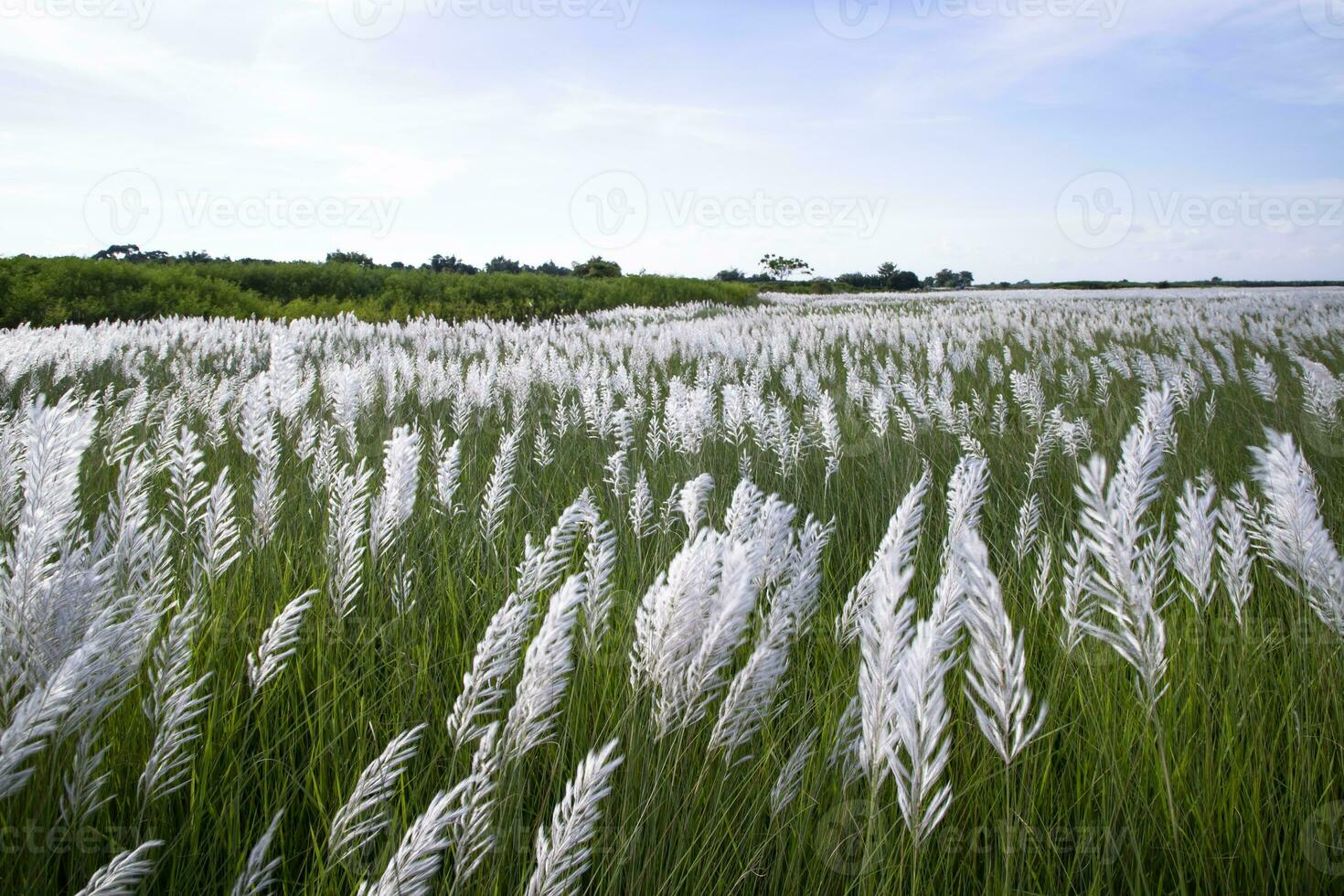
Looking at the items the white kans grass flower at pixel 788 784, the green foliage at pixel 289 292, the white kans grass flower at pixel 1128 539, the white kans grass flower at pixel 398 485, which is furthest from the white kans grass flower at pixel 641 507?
the green foliage at pixel 289 292

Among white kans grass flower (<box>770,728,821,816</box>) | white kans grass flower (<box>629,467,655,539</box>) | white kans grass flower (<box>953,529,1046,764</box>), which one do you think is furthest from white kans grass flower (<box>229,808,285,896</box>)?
white kans grass flower (<box>629,467,655,539</box>)

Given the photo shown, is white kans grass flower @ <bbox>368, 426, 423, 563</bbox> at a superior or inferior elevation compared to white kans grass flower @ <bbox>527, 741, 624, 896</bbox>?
superior

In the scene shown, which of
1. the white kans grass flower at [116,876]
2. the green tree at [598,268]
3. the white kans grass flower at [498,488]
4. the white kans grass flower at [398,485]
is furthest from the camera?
the green tree at [598,268]

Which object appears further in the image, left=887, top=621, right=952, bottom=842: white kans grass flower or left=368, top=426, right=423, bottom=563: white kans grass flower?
left=368, top=426, right=423, bottom=563: white kans grass flower

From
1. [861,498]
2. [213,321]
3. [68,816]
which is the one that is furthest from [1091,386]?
[213,321]

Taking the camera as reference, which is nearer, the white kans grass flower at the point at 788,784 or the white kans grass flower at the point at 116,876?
the white kans grass flower at the point at 116,876

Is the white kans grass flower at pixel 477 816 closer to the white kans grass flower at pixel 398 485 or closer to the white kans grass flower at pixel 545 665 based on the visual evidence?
the white kans grass flower at pixel 545 665

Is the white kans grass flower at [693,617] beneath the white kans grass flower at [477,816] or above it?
above

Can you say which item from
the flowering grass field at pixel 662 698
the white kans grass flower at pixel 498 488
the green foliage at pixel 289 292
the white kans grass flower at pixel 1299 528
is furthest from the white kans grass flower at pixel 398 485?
the green foliage at pixel 289 292

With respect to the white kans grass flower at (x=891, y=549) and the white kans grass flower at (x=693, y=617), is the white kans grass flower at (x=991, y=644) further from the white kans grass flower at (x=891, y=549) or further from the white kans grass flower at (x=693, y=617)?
the white kans grass flower at (x=693, y=617)

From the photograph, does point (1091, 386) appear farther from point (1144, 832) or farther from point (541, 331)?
point (541, 331)

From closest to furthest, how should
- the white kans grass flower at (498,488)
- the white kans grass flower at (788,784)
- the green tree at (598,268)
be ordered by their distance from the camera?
the white kans grass flower at (788,784), the white kans grass flower at (498,488), the green tree at (598,268)

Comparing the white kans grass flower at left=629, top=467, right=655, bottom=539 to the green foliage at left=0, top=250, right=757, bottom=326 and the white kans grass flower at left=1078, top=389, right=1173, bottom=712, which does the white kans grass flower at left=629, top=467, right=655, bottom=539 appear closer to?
the white kans grass flower at left=1078, top=389, right=1173, bottom=712

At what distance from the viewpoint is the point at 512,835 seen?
1037 mm
